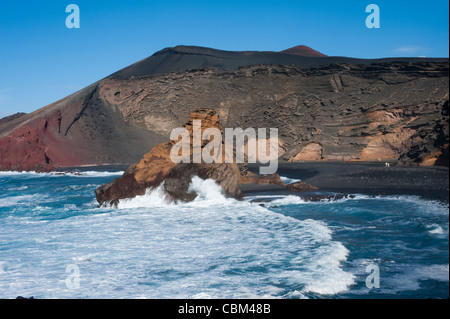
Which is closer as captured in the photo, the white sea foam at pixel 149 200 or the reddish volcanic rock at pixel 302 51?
the white sea foam at pixel 149 200

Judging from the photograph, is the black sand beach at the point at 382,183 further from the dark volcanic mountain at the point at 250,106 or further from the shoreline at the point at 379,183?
the dark volcanic mountain at the point at 250,106

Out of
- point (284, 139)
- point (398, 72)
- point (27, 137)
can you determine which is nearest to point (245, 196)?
point (284, 139)

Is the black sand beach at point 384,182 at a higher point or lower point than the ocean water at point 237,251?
higher

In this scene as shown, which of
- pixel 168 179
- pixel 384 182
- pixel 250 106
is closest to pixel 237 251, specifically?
pixel 168 179

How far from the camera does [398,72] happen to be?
3200 centimetres

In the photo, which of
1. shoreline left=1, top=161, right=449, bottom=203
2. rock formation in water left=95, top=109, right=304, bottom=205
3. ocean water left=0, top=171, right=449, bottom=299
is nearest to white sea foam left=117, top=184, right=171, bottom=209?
rock formation in water left=95, top=109, right=304, bottom=205

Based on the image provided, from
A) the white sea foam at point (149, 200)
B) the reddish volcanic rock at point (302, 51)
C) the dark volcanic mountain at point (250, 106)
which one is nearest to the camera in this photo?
the white sea foam at point (149, 200)


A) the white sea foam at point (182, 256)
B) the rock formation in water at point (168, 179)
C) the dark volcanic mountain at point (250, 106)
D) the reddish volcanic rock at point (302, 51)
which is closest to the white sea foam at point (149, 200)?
the rock formation in water at point (168, 179)

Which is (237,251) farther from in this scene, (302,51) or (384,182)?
(302,51)

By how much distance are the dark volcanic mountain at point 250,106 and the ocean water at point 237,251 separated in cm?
1875

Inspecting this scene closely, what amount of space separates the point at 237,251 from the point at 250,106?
3390 cm

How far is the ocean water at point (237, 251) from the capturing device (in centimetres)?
593
